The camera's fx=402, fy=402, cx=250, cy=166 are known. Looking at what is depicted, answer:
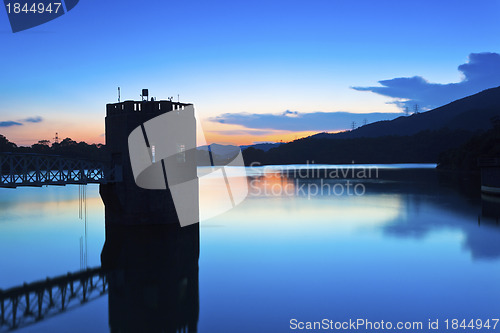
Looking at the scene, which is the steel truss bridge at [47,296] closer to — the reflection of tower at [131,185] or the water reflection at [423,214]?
the reflection of tower at [131,185]

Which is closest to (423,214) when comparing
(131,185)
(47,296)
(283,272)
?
(283,272)

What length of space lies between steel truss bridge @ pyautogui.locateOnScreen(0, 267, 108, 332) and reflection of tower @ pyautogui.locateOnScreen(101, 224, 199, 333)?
30.5 inches

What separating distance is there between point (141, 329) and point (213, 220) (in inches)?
853

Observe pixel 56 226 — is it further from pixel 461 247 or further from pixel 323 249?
pixel 461 247

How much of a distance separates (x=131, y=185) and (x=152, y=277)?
9599mm

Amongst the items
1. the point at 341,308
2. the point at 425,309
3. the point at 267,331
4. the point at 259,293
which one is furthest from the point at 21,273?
the point at 425,309

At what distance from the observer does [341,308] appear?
43.7 feet

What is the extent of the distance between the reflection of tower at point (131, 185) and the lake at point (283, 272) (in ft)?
5.99

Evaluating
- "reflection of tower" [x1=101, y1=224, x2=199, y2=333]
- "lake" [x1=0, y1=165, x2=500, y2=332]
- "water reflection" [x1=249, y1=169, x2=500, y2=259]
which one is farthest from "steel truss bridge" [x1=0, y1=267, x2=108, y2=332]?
"water reflection" [x1=249, y1=169, x2=500, y2=259]

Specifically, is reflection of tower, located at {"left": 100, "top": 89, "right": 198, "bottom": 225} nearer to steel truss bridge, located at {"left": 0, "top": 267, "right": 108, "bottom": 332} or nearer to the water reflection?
steel truss bridge, located at {"left": 0, "top": 267, "right": 108, "bottom": 332}

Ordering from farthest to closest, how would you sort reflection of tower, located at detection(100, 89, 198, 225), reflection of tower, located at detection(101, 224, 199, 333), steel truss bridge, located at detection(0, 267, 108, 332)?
1. reflection of tower, located at detection(100, 89, 198, 225)
2. steel truss bridge, located at detection(0, 267, 108, 332)
3. reflection of tower, located at detection(101, 224, 199, 333)

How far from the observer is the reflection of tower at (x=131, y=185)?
2519cm

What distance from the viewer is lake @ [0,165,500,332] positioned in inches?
496

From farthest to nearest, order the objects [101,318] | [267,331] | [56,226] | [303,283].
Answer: [56,226]
[303,283]
[101,318]
[267,331]
